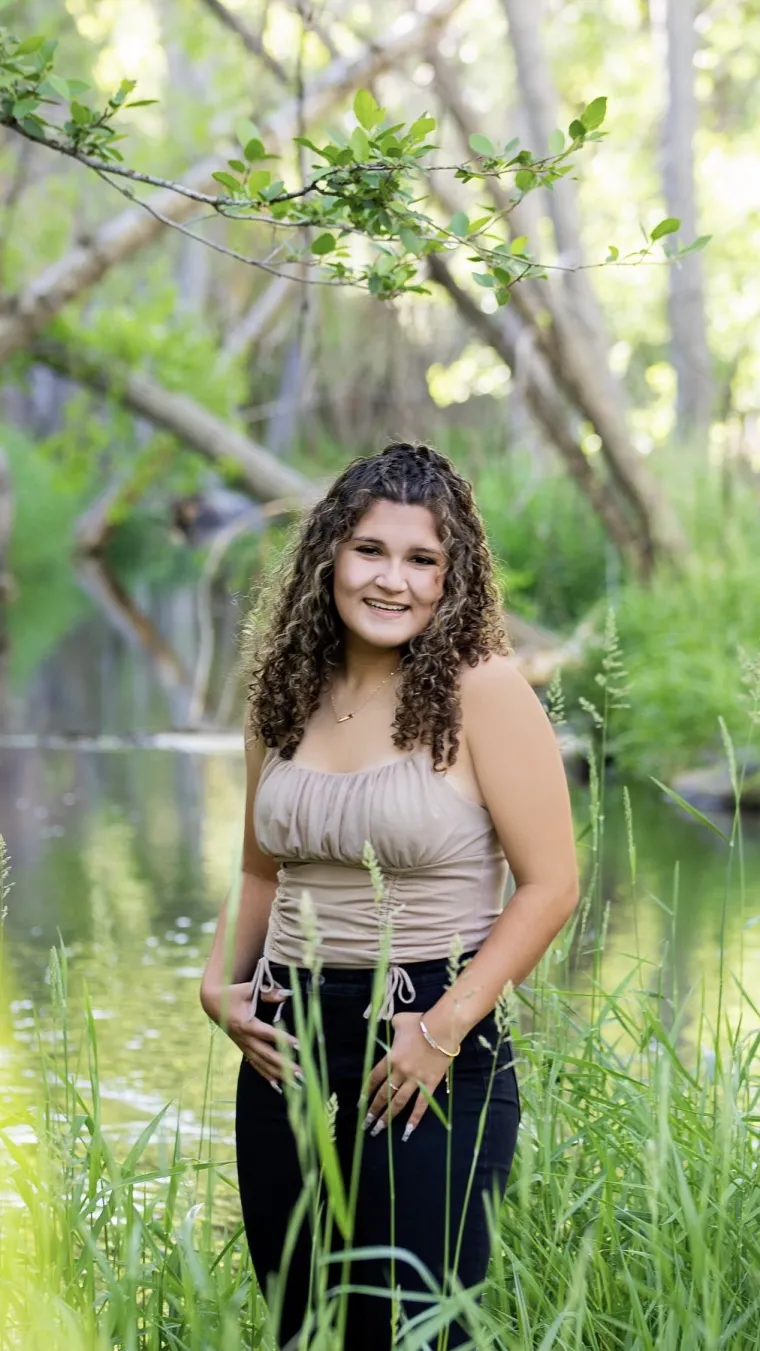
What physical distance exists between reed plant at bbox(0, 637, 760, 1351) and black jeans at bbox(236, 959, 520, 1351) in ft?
0.11

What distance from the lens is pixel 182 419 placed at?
1603cm

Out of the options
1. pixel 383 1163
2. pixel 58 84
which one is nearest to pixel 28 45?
pixel 58 84

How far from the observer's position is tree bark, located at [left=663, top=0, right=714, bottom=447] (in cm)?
1747

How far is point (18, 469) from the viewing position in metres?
29.9

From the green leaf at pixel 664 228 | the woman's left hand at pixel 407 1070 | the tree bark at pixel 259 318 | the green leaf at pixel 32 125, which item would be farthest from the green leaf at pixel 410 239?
the tree bark at pixel 259 318

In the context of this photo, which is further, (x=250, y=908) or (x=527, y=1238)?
(x=250, y=908)

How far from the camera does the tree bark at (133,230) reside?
11.2m

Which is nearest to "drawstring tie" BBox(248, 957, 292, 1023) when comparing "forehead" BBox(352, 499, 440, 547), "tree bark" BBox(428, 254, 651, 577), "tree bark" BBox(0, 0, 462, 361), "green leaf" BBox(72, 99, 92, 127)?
"forehead" BBox(352, 499, 440, 547)

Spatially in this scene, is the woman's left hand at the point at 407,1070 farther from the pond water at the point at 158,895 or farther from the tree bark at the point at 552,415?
the tree bark at the point at 552,415

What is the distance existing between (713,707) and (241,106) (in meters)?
6.57

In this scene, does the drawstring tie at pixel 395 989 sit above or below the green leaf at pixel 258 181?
below

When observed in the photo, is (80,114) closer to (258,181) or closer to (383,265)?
(258,181)

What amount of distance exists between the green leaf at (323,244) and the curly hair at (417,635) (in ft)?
1.86

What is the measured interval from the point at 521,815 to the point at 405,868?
17 cm
